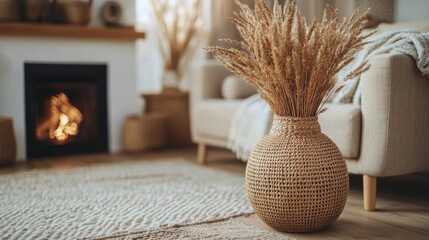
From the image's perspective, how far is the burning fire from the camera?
384 cm

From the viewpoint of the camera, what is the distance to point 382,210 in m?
2.18

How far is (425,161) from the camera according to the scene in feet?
7.41

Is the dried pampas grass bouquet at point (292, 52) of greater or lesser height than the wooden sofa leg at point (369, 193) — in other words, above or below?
above

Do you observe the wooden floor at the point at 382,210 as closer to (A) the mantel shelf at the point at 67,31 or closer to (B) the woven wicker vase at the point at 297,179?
(B) the woven wicker vase at the point at 297,179

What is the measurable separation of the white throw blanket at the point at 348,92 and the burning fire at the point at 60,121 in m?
1.46

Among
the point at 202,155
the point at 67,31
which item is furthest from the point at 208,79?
the point at 67,31

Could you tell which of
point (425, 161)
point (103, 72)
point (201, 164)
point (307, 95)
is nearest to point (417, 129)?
point (425, 161)

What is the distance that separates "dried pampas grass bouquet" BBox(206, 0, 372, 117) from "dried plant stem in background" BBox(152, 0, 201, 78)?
2686mm

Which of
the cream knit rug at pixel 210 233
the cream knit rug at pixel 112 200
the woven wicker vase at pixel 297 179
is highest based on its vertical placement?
the woven wicker vase at pixel 297 179

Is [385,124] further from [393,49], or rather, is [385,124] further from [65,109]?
[65,109]

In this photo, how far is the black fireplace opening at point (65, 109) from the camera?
3.75 m

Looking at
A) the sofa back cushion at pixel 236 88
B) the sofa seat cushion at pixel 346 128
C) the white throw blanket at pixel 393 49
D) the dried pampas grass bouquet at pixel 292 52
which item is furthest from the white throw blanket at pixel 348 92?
the dried pampas grass bouquet at pixel 292 52

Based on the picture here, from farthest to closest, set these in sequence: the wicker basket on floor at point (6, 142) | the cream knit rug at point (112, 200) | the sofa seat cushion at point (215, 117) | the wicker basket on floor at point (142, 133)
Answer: the wicker basket on floor at point (142, 133) → the wicker basket on floor at point (6, 142) → the sofa seat cushion at point (215, 117) → the cream knit rug at point (112, 200)

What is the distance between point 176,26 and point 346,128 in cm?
252
